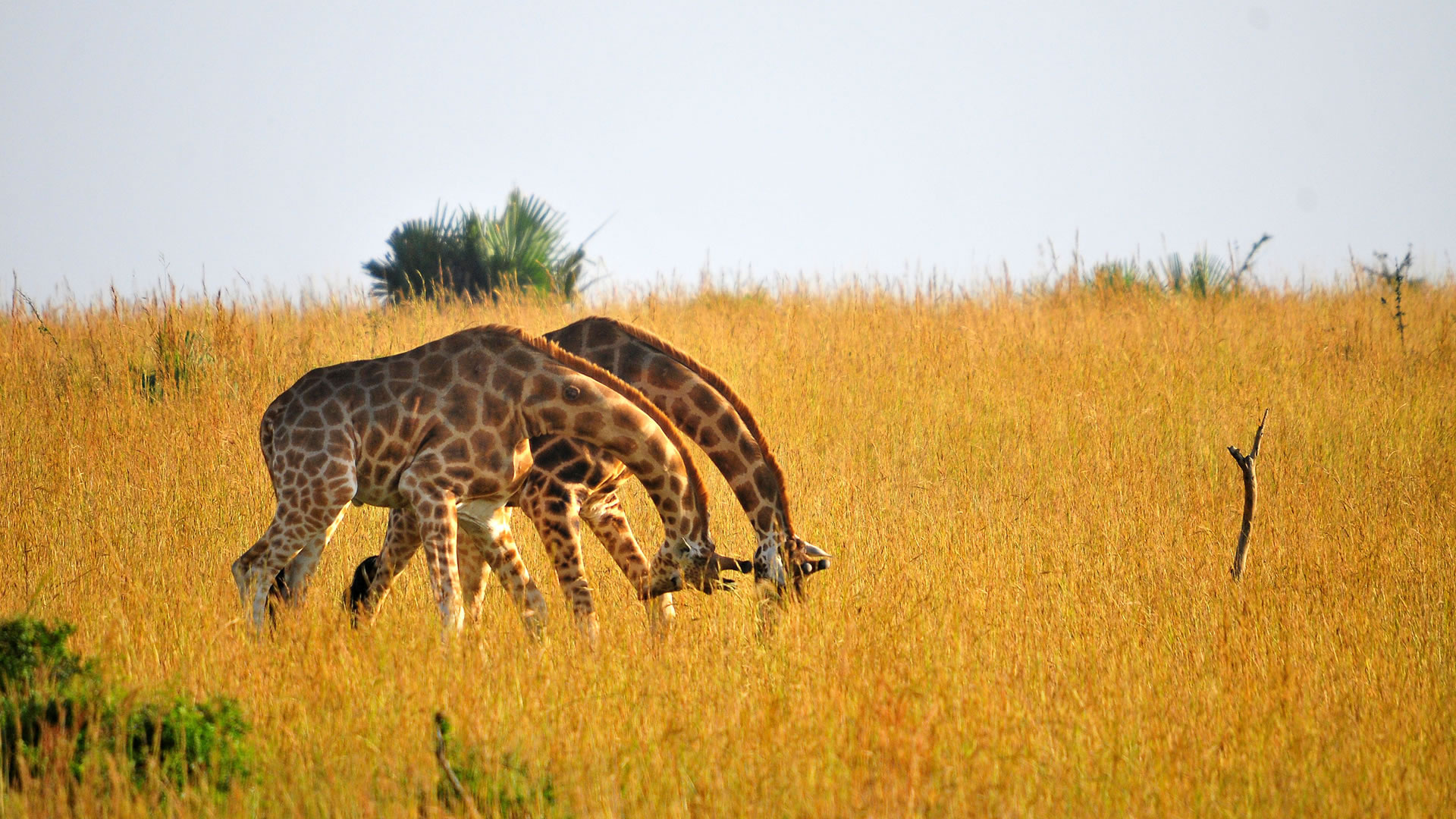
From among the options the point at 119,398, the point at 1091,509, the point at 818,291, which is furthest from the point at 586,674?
the point at 818,291

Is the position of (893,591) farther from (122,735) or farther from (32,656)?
(32,656)

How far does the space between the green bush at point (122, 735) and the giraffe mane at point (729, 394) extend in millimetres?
2782

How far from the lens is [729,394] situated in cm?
623

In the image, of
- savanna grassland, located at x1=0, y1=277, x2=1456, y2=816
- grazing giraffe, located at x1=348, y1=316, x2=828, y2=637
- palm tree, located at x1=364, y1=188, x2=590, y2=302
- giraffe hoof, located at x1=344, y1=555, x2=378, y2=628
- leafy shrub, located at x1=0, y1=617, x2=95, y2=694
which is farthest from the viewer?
palm tree, located at x1=364, y1=188, x2=590, y2=302

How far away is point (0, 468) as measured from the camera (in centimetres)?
877

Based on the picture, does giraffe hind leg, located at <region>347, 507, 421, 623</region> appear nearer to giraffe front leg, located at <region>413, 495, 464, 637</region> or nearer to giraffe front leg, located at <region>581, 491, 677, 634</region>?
giraffe front leg, located at <region>413, 495, 464, 637</region>

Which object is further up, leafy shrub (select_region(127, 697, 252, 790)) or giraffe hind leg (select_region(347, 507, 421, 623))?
giraffe hind leg (select_region(347, 507, 421, 623))

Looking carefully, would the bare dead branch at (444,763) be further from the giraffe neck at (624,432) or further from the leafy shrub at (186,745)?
the giraffe neck at (624,432)

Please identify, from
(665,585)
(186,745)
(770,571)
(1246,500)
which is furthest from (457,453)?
(1246,500)

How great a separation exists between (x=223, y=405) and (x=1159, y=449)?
810 centimetres

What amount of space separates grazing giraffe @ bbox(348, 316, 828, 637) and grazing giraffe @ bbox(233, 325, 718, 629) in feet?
0.64

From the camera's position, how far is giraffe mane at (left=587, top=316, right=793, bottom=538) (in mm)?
5758

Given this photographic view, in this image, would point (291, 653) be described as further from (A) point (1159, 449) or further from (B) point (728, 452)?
(A) point (1159, 449)

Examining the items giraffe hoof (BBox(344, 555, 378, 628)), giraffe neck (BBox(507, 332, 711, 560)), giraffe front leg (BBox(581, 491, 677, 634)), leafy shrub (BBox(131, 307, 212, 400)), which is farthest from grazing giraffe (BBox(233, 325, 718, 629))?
leafy shrub (BBox(131, 307, 212, 400))
